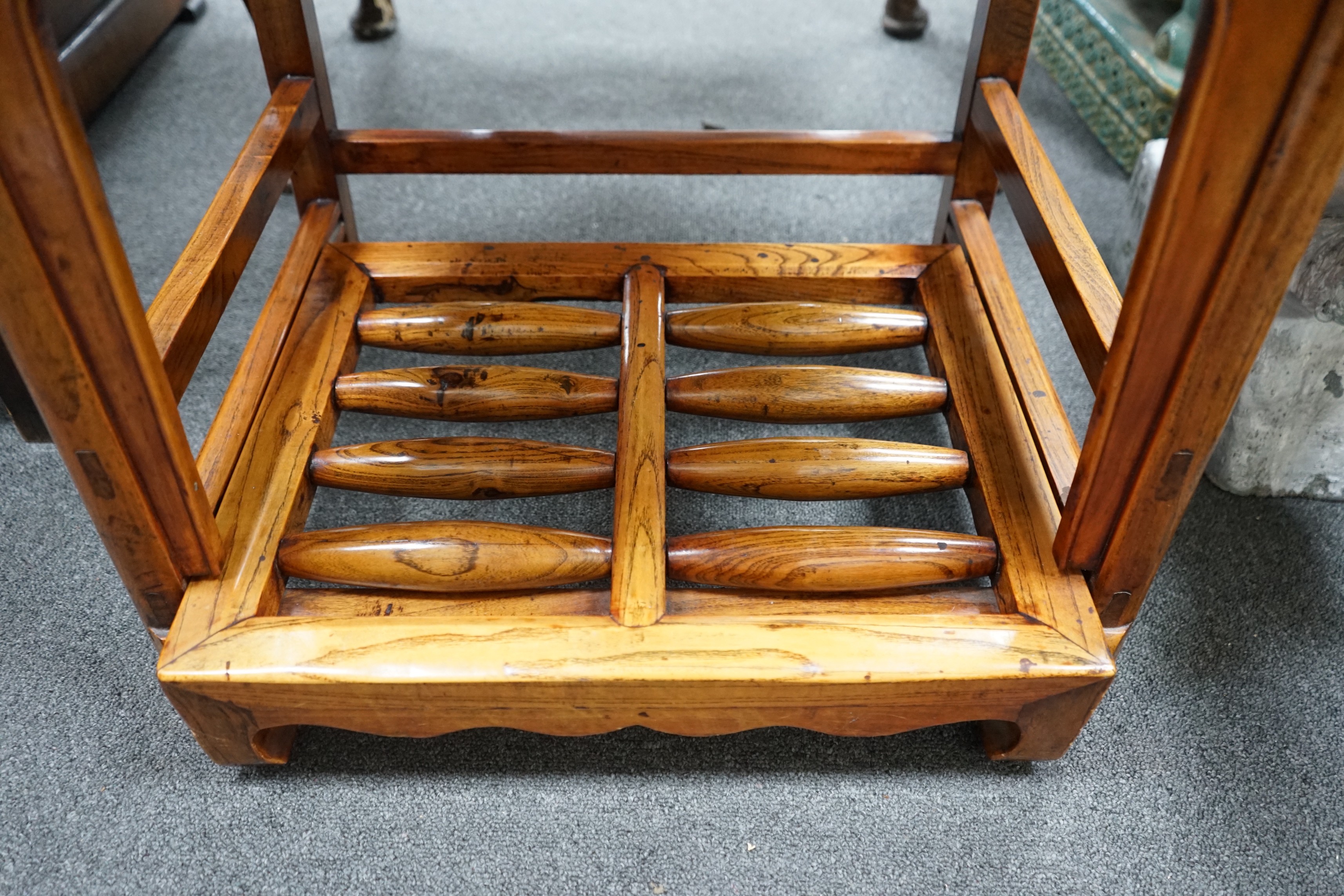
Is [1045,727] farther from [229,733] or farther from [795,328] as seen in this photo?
[229,733]

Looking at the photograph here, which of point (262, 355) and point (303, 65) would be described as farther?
point (303, 65)

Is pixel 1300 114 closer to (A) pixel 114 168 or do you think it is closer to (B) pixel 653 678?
(B) pixel 653 678

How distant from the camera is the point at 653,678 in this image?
2.04 ft

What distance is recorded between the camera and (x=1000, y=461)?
30.7 inches

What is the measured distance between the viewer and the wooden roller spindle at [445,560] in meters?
0.70

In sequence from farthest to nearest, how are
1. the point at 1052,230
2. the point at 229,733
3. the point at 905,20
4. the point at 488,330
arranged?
1. the point at 905,20
2. the point at 488,330
3. the point at 1052,230
4. the point at 229,733

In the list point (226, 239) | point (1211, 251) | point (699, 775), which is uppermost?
point (1211, 251)

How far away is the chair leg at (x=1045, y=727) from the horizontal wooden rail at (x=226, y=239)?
601mm

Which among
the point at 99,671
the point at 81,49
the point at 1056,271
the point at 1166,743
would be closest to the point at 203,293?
the point at 99,671

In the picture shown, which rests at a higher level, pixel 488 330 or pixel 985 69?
pixel 985 69

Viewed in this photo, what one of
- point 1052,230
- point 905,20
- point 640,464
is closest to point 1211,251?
point 1052,230

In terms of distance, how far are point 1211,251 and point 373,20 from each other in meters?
1.49

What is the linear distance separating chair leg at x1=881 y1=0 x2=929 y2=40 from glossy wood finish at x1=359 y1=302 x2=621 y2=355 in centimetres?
103

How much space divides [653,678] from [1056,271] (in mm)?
429
